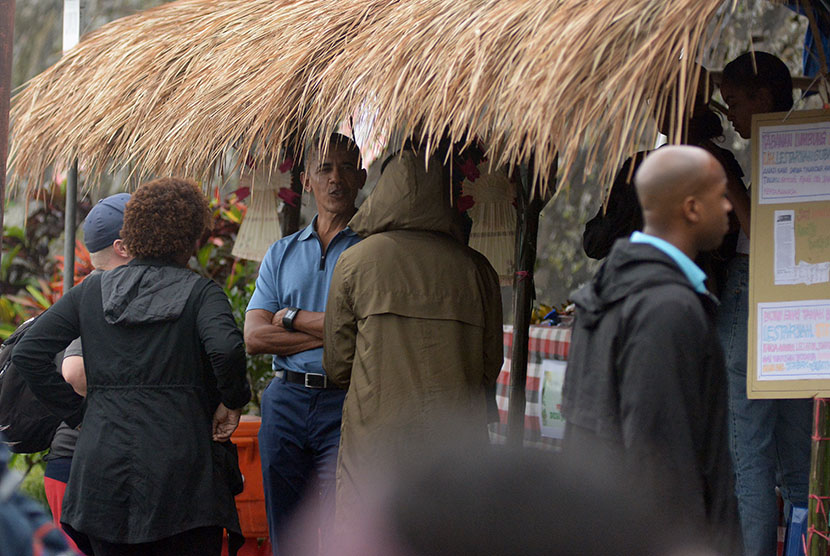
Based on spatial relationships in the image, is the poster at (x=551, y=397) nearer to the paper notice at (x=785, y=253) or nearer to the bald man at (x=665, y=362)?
the paper notice at (x=785, y=253)

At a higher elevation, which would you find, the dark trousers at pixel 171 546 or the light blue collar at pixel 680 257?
the light blue collar at pixel 680 257

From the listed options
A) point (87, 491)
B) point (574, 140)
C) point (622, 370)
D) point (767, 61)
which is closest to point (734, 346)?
point (767, 61)

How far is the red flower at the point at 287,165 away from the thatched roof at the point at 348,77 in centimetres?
58

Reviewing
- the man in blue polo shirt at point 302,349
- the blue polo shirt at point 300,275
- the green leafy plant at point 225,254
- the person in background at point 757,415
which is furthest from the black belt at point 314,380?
the green leafy plant at point 225,254

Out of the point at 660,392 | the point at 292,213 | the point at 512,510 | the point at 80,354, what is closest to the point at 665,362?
the point at 660,392

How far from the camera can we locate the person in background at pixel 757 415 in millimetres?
3822

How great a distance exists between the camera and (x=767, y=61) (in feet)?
12.5

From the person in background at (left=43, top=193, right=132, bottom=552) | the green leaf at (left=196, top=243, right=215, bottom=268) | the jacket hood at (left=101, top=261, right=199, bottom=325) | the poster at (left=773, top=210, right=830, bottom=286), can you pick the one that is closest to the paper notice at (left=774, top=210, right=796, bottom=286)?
the poster at (left=773, top=210, right=830, bottom=286)

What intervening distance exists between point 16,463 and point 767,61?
6478 mm

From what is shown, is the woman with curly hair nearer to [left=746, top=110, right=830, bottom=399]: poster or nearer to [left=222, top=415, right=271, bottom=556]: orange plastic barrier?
[left=222, top=415, right=271, bottom=556]: orange plastic barrier

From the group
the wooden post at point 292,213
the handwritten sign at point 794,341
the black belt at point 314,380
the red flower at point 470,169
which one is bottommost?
the black belt at point 314,380

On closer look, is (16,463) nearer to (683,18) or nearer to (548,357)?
(548,357)

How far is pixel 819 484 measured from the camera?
3.45 m

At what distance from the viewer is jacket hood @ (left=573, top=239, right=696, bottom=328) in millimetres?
2365
